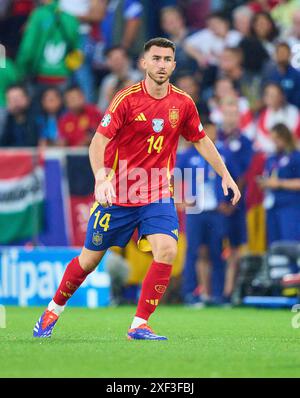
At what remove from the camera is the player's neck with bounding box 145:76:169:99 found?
29.2ft

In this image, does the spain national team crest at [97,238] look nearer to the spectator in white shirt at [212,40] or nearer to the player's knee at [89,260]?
the player's knee at [89,260]

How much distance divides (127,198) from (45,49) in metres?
9.02

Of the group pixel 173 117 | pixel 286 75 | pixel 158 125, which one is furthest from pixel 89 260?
pixel 286 75

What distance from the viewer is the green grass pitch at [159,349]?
667 cm

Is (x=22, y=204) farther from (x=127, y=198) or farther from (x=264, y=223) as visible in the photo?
(x=127, y=198)

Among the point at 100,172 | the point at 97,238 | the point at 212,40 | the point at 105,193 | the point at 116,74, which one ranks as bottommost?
the point at 97,238

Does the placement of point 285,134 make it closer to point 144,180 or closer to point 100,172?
point 144,180

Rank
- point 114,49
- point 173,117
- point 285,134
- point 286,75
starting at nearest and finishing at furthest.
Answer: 1. point 173,117
2. point 285,134
3. point 286,75
4. point 114,49

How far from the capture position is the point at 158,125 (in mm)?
8875

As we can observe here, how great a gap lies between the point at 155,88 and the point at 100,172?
0.94 meters

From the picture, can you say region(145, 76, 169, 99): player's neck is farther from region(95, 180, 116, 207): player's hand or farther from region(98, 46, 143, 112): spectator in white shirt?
region(98, 46, 143, 112): spectator in white shirt

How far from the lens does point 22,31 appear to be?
1803 centimetres

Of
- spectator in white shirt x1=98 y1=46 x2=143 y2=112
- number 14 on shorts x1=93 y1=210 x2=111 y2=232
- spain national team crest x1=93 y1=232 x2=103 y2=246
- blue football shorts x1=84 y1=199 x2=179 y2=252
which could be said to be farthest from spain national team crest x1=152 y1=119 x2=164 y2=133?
spectator in white shirt x1=98 y1=46 x2=143 y2=112
